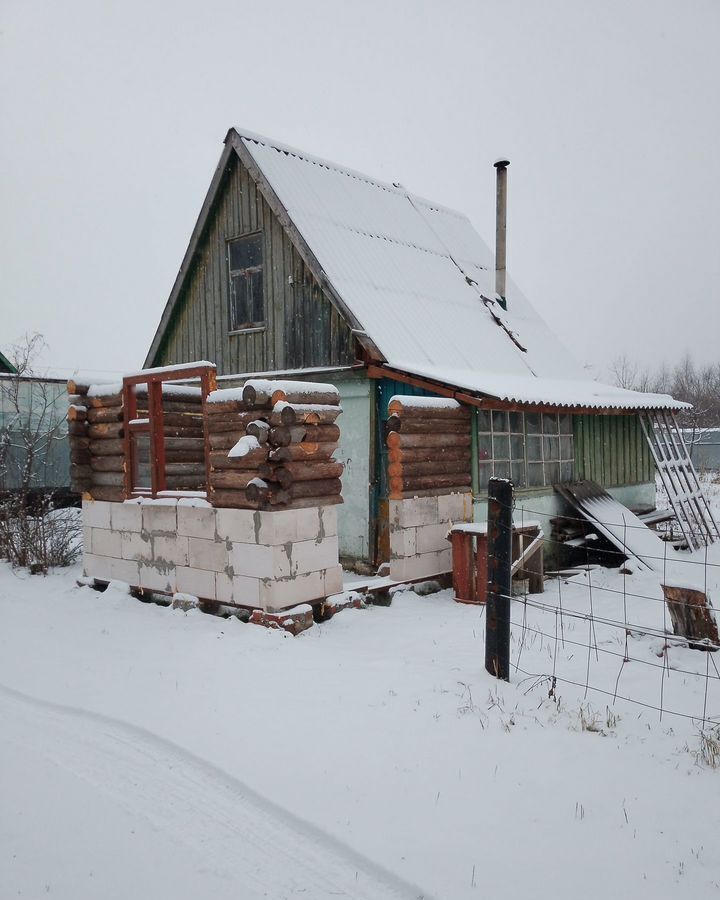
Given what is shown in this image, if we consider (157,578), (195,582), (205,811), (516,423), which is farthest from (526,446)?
(205,811)

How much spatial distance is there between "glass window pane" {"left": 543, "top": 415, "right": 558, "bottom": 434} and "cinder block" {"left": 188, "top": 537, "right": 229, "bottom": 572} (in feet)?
21.4

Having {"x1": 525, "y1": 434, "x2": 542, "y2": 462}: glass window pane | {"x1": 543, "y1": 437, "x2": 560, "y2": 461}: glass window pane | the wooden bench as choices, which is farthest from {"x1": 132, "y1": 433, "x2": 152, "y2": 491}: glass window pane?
{"x1": 543, "y1": 437, "x2": 560, "y2": 461}: glass window pane

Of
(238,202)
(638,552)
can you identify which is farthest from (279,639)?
(238,202)

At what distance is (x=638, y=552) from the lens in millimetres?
10742

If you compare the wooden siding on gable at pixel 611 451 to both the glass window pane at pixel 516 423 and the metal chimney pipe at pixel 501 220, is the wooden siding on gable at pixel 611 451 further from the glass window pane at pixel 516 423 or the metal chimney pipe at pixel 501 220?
the metal chimney pipe at pixel 501 220

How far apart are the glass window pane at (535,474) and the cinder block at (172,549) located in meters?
5.96

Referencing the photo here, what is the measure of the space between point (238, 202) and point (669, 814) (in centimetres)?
1130

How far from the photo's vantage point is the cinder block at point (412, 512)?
9.18 m

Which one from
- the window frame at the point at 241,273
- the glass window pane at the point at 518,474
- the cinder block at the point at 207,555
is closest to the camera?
the cinder block at the point at 207,555

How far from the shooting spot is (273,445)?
733 cm

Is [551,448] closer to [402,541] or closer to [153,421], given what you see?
[402,541]

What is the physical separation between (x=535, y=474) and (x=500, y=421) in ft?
4.51

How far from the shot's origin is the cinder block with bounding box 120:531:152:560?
28.8 ft

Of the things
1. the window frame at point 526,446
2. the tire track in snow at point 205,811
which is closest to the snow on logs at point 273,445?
the tire track in snow at point 205,811
